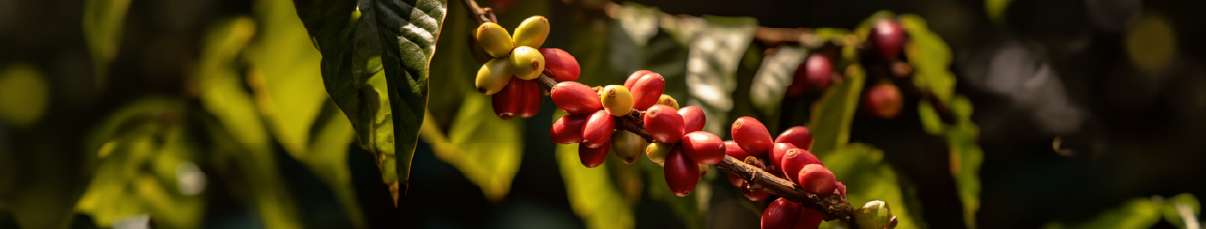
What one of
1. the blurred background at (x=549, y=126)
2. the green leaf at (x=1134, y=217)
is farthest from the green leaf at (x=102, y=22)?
the green leaf at (x=1134, y=217)

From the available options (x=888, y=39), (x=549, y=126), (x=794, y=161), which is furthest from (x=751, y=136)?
(x=549, y=126)

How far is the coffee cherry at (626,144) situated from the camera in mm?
197

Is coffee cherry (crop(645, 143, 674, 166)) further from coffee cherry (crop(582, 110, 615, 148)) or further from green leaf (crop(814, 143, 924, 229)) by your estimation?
green leaf (crop(814, 143, 924, 229))

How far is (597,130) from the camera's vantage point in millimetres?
179

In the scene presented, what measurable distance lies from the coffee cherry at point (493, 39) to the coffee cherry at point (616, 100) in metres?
0.04

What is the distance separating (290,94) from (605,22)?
0.22 m

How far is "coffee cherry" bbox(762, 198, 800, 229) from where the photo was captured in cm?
18

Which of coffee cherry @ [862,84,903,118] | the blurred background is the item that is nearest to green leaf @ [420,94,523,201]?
the blurred background

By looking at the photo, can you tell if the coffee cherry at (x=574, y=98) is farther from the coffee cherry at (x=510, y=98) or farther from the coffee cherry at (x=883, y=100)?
the coffee cherry at (x=883, y=100)

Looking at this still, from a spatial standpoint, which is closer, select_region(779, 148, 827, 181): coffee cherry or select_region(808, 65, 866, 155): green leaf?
select_region(779, 148, 827, 181): coffee cherry

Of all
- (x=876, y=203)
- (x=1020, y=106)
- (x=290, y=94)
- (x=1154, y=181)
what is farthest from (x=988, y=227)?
(x=290, y=94)

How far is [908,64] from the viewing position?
1.74 feet

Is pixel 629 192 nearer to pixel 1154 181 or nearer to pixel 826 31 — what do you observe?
pixel 826 31

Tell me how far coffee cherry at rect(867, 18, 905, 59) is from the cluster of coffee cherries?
0.38 meters
